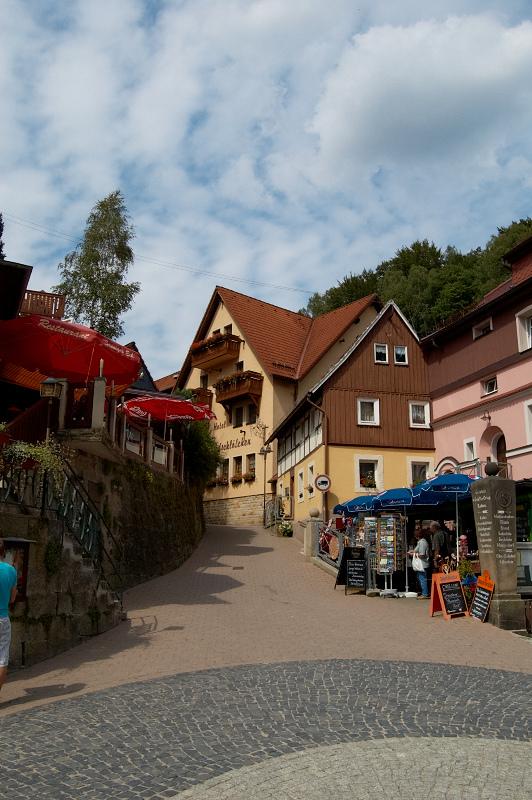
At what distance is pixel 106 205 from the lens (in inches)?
1207

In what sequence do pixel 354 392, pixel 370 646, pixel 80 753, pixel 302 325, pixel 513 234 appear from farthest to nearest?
pixel 513 234 < pixel 302 325 < pixel 354 392 < pixel 370 646 < pixel 80 753

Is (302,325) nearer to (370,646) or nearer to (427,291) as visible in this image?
(427,291)

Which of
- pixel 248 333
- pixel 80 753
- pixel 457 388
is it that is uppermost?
pixel 248 333

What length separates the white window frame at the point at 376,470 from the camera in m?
28.9

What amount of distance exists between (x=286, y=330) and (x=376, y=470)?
15.4 meters

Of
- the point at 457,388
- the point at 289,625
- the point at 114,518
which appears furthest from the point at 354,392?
the point at 289,625

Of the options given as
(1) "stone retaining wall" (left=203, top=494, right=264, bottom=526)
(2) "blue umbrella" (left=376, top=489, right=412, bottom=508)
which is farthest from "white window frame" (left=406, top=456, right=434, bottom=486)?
(2) "blue umbrella" (left=376, top=489, right=412, bottom=508)

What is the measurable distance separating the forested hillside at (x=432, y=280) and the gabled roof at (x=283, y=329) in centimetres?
779

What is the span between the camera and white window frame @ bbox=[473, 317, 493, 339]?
26594 millimetres

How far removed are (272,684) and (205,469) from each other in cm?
1861

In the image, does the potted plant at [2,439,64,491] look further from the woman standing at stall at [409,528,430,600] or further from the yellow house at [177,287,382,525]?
the yellow house at [177,287,382,525]

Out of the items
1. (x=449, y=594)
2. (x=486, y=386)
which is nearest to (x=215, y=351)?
(x=486, y=386)

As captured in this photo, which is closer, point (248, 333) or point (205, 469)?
point (205, 469)

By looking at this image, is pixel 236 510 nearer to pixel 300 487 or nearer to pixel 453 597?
pixel 300 487
